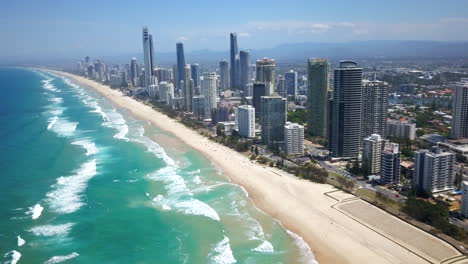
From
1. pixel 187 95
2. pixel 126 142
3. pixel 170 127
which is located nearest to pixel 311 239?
pixel 126 142

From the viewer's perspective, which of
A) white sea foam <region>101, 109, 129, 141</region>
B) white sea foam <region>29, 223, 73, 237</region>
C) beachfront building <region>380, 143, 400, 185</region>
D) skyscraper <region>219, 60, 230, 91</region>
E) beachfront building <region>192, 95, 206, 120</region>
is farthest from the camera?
skyscraper <region>219, 60, 230, 91</region>

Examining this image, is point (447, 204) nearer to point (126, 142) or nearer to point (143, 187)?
point (143, 187)

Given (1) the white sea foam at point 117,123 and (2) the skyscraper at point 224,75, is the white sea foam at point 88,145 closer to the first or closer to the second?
(1) the white sea foam at point 117,123

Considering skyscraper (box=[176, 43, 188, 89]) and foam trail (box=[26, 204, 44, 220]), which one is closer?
foam trail (box=[26, 204, 44, 220])

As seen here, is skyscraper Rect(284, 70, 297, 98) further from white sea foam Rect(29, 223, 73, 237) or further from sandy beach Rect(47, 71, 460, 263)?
white sea foam Rect(29, 223, 73, 237)

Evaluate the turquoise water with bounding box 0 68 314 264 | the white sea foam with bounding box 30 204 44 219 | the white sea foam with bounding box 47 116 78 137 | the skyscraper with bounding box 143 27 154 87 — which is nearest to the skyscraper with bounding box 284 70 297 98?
the skyscraper with bounding box 143 27 154 87

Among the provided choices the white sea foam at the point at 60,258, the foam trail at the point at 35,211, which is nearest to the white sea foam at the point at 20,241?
the foam trail at the point at 35,211
